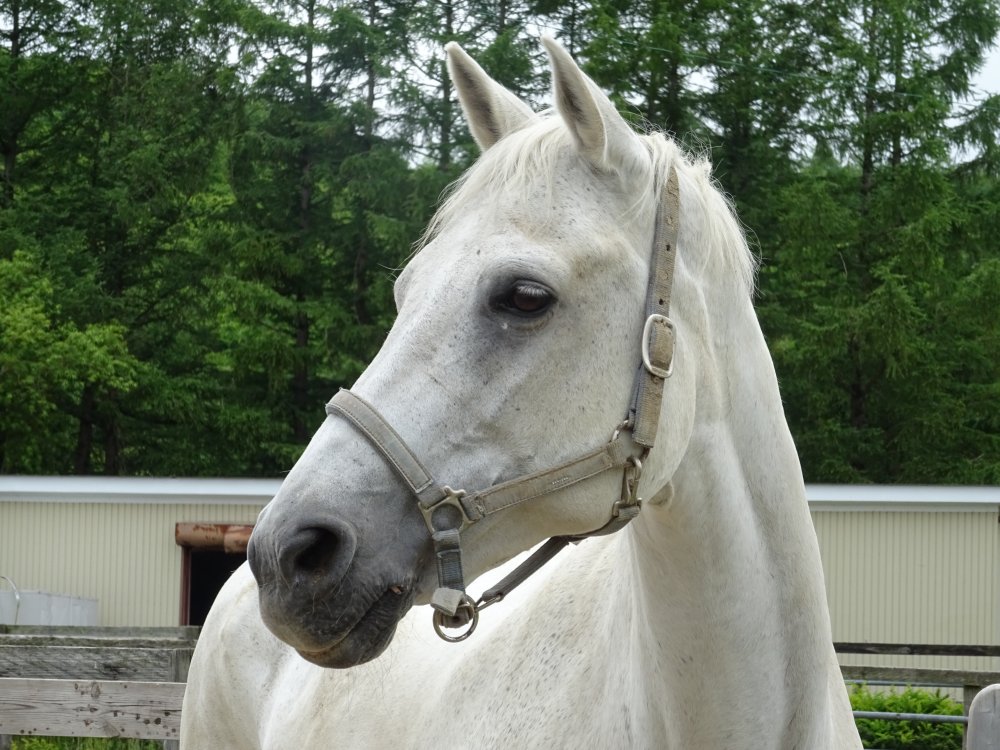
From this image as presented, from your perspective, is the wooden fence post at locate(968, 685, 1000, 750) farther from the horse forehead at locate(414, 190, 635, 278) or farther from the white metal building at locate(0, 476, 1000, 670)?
the white metal building at locate(0, 476, 1000, 670)

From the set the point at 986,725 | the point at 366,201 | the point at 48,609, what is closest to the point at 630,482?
the point at 986,725

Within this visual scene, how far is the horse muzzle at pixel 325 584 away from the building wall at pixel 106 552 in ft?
46.2

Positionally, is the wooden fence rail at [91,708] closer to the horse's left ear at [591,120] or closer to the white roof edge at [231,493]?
the horse's left ear at [591,120]

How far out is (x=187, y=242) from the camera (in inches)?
995

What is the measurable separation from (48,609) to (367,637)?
14.3m

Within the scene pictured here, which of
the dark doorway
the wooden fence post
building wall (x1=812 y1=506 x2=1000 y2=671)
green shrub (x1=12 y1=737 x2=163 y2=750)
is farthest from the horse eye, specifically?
the dark doorway

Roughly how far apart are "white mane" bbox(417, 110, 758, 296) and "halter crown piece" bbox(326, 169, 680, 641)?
119 millimetres

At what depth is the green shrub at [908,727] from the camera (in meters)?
8.37

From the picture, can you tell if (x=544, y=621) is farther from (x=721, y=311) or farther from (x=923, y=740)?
(x=923, y=740)

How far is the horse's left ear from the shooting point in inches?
82.7

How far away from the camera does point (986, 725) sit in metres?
2.96

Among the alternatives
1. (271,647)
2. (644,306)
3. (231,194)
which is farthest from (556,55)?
(231,194)

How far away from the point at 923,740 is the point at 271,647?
661cm

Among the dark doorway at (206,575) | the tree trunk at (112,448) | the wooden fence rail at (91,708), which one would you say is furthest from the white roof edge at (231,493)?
the tree trunk at (112,448)
